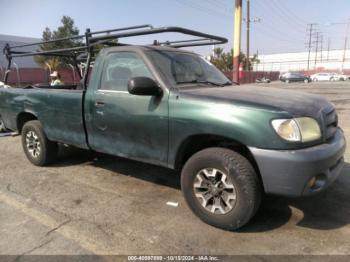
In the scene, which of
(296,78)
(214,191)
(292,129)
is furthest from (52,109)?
(296,78)

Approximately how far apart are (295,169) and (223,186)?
2.39 feet

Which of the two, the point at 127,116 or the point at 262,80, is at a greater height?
the point at 127,116

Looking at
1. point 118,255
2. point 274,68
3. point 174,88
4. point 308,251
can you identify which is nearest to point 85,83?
point 174,88

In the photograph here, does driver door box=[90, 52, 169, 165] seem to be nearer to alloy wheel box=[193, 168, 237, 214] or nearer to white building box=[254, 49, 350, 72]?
alloy wheel box=[193, 168, 237, 214]

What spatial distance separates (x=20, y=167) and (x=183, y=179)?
10.9 ft

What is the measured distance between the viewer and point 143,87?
3488mm

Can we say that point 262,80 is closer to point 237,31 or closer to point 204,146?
point 237,31

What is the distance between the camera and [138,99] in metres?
3.79

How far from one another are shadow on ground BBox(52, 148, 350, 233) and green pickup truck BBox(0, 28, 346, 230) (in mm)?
370

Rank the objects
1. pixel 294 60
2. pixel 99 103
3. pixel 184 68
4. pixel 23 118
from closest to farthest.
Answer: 1. pixel 184 68
2. pixel 99 103
3. pixel 23 118
4. pixel 294 60

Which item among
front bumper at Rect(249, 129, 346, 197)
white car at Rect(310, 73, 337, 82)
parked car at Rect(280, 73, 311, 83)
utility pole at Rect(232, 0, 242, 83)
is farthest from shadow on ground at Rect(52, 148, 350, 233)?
white car at Rect(310, 73, 337, 82)

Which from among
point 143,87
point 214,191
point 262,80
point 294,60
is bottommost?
point 214,191

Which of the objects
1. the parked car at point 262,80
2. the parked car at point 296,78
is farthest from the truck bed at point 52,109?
the parked car at point 262,80

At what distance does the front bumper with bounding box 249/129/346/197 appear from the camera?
284 centimetres
